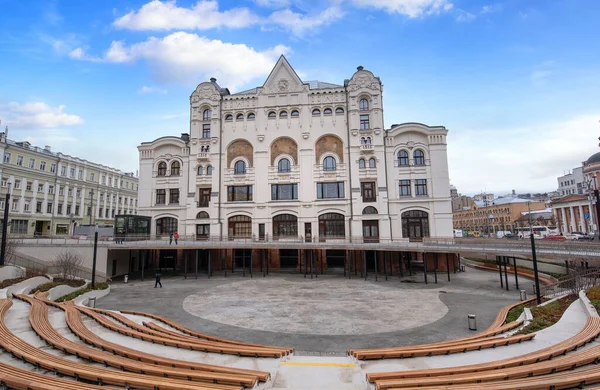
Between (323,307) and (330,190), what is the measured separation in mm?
20473

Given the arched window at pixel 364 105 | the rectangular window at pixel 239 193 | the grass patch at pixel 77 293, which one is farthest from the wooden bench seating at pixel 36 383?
the arched window at pixel 364 105

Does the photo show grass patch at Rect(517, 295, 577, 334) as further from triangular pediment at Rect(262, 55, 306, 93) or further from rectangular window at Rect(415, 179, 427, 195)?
triangular pediment at Rect(262, 55, 306, 93)

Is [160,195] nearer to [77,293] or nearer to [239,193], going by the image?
[239,193]

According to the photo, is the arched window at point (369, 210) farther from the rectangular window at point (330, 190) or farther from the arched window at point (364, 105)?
the arched window at point (364, 105)

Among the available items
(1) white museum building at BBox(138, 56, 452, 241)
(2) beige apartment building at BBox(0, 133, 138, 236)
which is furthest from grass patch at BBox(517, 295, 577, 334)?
(2) beige apartment building at BBox(0, 133, 138, 236)

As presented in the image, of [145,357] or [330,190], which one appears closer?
[145,357]

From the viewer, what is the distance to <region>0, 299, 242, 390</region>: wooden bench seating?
19.9ft

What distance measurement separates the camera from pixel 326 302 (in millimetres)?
19547

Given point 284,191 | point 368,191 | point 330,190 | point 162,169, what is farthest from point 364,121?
point 162,169

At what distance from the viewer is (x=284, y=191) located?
3797 cm

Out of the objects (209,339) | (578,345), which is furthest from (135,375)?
(578,345)

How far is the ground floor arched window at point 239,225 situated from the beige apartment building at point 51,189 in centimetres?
2505

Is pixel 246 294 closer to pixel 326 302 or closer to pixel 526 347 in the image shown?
pixel 326 302

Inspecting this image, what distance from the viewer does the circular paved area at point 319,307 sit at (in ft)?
48.2
